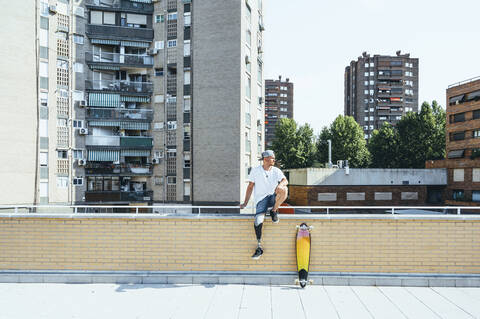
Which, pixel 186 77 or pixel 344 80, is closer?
pixel 186 77

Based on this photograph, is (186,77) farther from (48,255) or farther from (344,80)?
(344,80)

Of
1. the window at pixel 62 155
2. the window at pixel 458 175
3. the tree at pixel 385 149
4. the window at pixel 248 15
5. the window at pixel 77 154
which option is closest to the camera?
the window at pixel 62 155

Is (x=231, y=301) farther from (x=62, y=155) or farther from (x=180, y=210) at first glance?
(x=62, y=155)

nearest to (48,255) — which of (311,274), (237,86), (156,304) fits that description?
(156,304)

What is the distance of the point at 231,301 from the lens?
22.8 ft

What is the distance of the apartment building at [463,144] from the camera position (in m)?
32.8

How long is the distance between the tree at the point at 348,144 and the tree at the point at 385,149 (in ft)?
4.10

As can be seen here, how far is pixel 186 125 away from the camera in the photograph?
24.6 m

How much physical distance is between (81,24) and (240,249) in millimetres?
23938

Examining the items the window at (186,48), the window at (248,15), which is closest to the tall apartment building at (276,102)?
the window at (248,15)

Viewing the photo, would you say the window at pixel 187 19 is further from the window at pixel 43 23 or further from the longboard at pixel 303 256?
the longboard at pixel 303 256

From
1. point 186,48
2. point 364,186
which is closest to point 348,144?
point 364,186

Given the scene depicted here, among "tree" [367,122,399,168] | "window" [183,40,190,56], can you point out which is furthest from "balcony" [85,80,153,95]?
"tree" [367,122,399,168]

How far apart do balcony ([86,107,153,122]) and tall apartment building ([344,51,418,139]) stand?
62.9 meters
